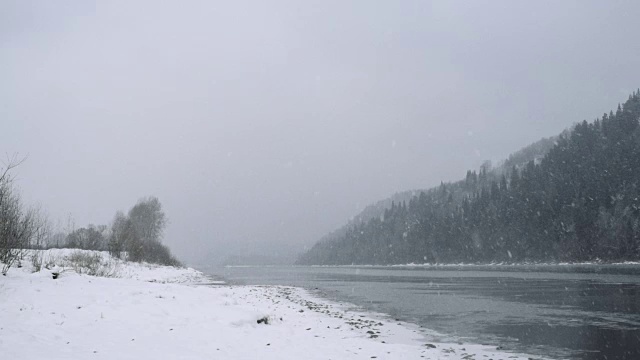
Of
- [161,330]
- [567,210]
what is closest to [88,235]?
[161,330]

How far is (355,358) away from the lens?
13.1m

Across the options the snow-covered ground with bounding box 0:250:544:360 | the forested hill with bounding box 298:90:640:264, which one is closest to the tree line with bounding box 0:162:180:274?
the snow-covered ground with bounding box 0:250:544:360

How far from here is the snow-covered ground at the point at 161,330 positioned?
11.5m

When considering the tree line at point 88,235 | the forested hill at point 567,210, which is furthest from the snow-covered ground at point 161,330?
the forested hill at point 567,210

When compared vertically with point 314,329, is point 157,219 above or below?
above

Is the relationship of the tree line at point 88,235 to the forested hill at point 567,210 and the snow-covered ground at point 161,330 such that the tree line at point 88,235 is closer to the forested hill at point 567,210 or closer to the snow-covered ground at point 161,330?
the snow-covered ground at point 161,330

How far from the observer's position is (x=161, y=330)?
14.2 meters

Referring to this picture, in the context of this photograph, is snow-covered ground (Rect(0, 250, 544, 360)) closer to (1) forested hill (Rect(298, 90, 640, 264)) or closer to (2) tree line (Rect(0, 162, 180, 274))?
(2) tree line (Rect(0, 162, 180, 274))

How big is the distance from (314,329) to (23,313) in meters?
11.2

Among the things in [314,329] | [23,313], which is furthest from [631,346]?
[23,313]

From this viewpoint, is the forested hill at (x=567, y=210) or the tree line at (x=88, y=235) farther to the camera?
the forested hill at (x=567, y=210)

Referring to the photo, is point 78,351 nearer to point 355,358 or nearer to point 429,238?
point 355,358

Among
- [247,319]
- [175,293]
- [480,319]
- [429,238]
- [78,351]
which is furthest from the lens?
[429,238]

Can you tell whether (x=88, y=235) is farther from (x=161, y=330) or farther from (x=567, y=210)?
(x=567, y=210)
